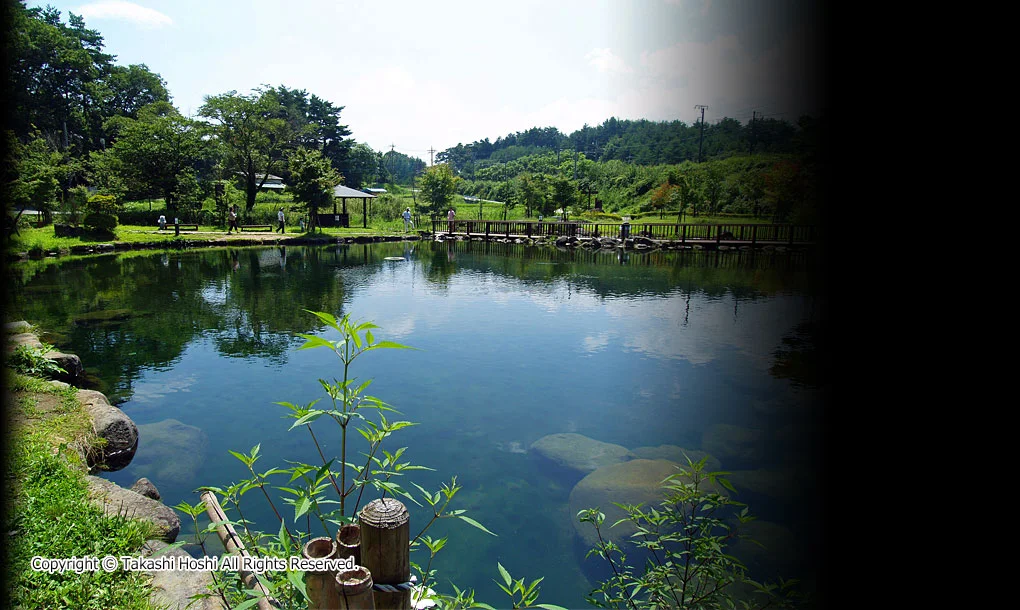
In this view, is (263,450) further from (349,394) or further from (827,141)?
(827,141)

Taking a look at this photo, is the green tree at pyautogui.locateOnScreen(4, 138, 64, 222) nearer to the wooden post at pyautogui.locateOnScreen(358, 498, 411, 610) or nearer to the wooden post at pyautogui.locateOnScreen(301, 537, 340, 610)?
the wooden post at pyautogui.locateOnScreen(301, 537, 340, 610)

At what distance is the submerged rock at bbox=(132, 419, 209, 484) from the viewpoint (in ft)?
12.6

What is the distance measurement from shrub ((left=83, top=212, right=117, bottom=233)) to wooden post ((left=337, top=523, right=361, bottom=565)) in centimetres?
1981

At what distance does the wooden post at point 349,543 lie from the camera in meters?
1.13

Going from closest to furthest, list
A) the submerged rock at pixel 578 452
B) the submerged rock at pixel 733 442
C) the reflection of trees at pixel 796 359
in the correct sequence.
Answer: the submerged rock at pixel 578 452
the submerged rock at pixel 733 442
the reflection of trees at pixel 796 359

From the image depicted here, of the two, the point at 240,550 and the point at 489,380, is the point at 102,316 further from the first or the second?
the point at 240,550

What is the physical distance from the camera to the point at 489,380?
231 inches

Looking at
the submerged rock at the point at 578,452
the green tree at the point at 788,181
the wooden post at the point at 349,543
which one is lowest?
the submerged rock at the point at 578,452

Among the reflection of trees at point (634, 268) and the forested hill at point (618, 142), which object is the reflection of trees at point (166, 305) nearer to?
the reflection of trees at point (634, 268)

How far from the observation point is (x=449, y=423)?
15.6 feet

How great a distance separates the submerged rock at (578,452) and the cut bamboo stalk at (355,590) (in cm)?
319

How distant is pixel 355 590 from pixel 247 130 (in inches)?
1031

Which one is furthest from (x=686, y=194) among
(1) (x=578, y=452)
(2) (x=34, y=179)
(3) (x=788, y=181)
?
(3) (x=788, y=181)

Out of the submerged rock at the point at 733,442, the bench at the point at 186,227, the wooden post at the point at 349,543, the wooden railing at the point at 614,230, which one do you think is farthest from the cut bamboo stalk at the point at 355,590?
the bench at the point at 186,227
